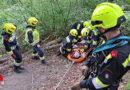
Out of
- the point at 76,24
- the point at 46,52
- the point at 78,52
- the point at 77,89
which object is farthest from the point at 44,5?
the point at 77,89

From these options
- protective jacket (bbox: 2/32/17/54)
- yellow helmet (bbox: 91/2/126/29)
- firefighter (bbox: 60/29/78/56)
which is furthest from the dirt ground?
yellow helmet (bbox: 91/2/126/29)

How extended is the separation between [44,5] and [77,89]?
6.99m

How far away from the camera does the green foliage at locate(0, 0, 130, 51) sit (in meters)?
7.77

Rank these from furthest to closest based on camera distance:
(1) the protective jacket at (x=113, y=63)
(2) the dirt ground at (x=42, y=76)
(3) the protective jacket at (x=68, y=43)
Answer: (3) the protective jacket at (x=68, y=43) < (2) the dirt ground at (x=42, y=76) < (1) the protective jacket at (x=113, y=63)

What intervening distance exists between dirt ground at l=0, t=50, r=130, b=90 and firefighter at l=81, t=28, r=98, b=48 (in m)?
1.62

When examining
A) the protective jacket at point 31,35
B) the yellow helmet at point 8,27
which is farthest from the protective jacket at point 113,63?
the protective jacket at point 31,35

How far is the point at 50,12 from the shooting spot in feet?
27.4

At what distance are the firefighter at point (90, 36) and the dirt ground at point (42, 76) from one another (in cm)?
162

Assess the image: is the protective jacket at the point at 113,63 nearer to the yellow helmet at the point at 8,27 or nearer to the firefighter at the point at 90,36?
the yellow helmet at the point at 8,27

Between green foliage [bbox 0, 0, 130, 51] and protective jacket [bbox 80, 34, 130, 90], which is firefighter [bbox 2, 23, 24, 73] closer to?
green foliage [bbox 0, 0, 130, 51]

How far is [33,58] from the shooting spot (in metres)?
7.86

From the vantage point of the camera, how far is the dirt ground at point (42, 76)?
201 inches

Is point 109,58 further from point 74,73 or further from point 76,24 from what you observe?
point 76,24

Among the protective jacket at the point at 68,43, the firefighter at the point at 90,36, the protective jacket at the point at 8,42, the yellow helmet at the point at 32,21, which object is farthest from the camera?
the protective jacket at the point at 68,43
